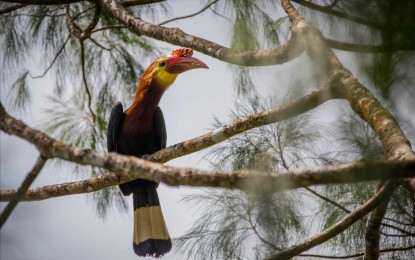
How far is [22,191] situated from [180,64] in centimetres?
164

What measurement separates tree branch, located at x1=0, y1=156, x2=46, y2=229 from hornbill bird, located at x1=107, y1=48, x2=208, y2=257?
1407 millimetres

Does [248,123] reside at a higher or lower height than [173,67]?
lower

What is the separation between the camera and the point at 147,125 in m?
3.40

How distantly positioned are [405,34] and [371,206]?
1.59 feet

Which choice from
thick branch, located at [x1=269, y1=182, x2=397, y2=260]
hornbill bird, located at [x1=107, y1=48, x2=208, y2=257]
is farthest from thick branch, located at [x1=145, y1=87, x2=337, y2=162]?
hornbill bird, located at [x1=107, y1=48, x2=208, y2=257]

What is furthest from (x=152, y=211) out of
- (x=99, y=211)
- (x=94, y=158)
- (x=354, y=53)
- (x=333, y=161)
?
(x=354, y=53)

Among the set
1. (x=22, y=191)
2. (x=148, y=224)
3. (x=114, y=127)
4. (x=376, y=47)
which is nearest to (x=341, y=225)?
(x=376, y=47)

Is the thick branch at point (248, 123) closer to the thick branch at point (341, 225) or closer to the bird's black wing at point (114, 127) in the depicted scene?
the thick branch at point (341, 225)

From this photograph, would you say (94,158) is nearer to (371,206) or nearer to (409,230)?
(371,206)

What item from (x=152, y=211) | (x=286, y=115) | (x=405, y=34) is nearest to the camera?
(x=405, y=34)

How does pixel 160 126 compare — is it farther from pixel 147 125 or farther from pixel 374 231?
pixel 374 231

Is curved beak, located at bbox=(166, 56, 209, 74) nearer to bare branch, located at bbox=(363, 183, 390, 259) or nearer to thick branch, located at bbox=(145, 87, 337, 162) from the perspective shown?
thick branch, located at bbox=(145, 87, 337, 162)

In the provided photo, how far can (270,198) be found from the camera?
1.70m

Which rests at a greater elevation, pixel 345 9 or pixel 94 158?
pixel 345 9
